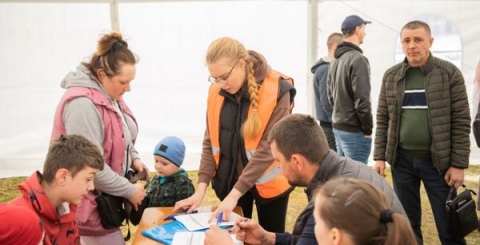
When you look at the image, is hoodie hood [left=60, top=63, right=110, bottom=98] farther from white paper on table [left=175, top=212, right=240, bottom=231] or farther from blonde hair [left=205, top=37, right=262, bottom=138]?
white paper on table [left=175, top=212, right=240, bottom=231]

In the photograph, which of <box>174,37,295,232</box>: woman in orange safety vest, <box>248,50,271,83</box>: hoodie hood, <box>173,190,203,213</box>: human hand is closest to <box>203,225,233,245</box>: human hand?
A: <box>174,37,295,232</box>: woman in orange safety vest

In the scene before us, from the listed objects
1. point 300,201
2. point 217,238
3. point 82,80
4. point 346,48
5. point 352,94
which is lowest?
point 300,201

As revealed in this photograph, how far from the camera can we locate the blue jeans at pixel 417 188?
9.21 feet

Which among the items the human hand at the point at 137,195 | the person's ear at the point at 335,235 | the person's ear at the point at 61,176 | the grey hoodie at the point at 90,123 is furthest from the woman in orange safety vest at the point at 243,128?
the person's ear at the point at 335,235

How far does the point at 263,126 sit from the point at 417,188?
1.34 m

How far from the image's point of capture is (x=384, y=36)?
5301mm

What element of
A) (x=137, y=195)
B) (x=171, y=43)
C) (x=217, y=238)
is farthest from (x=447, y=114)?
(x=171, y=43)

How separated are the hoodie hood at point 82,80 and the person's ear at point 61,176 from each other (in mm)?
446

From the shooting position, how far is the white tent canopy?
5254 millimetres

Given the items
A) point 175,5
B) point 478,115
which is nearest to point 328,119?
point 478,115

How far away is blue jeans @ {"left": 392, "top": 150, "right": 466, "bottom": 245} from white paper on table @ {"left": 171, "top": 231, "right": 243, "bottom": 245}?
153 centimetres

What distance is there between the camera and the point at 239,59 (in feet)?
7.39

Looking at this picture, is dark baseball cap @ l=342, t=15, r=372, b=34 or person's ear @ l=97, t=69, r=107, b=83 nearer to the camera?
person's ear @ l=97, t=69, r=107, b=83

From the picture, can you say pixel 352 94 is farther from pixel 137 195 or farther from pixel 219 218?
pixel 137 195
